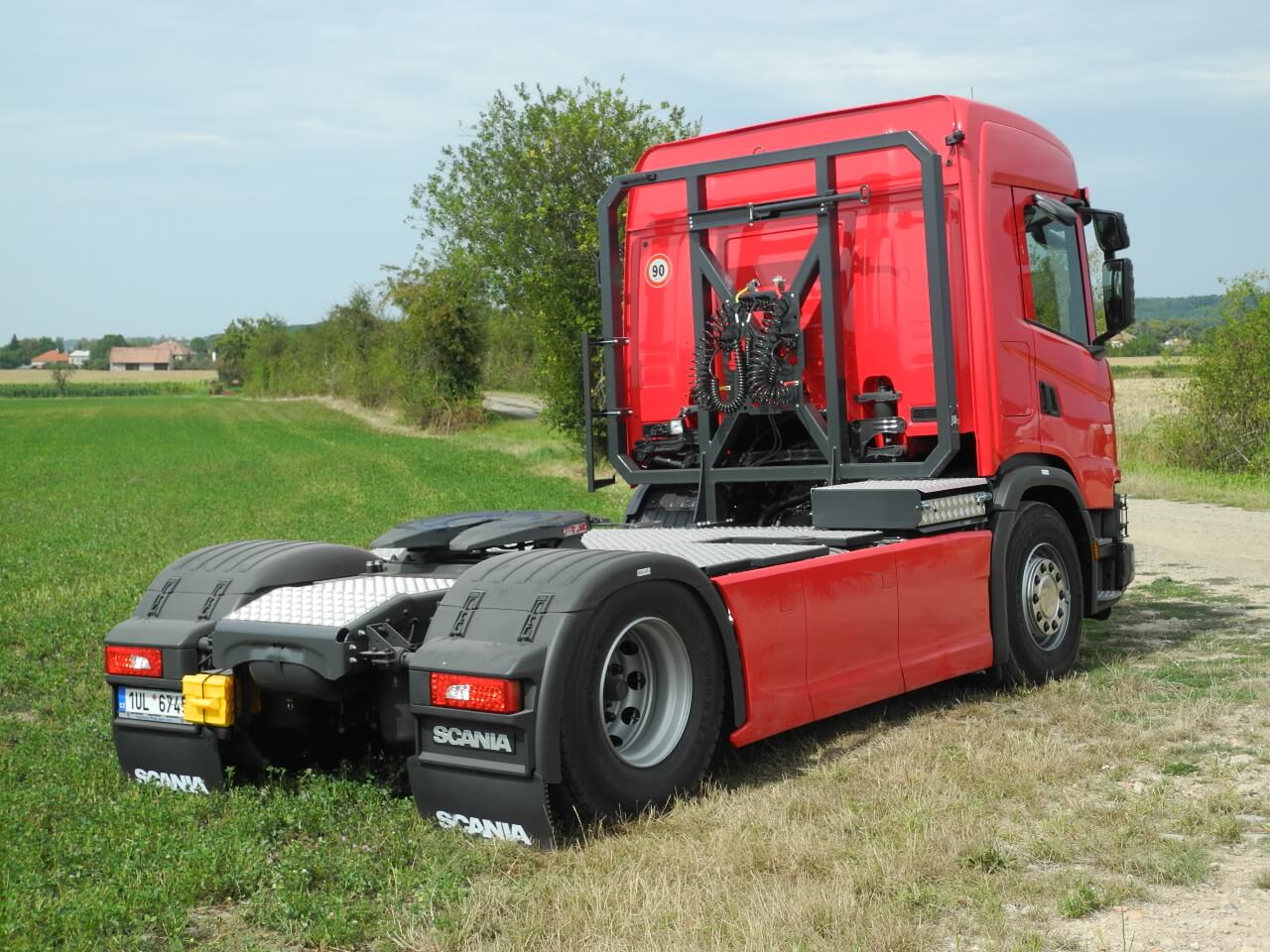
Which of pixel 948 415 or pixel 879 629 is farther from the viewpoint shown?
pixel 948 415

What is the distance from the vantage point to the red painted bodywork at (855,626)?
5809 millimetres

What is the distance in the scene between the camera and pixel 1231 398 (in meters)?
26.6

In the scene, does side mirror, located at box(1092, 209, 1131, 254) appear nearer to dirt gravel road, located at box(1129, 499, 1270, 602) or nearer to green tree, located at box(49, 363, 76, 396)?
dirt gravel road, located at box(1129, 499, 1270, 602)

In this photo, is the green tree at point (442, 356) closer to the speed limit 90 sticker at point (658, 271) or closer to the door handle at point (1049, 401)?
the speed limit 90 sticker at point (658, 271)

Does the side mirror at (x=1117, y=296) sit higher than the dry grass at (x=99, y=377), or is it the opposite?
the dry grass at (x=99, y=377)

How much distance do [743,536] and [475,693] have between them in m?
2.56

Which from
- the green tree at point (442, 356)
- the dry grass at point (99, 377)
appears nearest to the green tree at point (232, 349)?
the dry grass at point (99, 377)

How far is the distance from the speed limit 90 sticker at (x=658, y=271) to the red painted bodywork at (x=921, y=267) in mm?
37

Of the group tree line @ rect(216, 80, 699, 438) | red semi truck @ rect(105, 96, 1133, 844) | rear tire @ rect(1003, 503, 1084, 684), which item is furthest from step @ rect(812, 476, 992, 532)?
tree line @ rect(216, 80, 699, 438)

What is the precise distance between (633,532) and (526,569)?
253 centimetres

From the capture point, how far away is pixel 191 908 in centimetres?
434

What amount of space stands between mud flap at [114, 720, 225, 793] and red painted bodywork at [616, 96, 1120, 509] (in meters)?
4.03

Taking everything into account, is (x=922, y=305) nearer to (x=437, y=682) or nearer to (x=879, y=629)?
(x=879, y=629)

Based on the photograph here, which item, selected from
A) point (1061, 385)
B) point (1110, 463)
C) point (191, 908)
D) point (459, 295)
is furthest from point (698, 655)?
point (459, 295)
